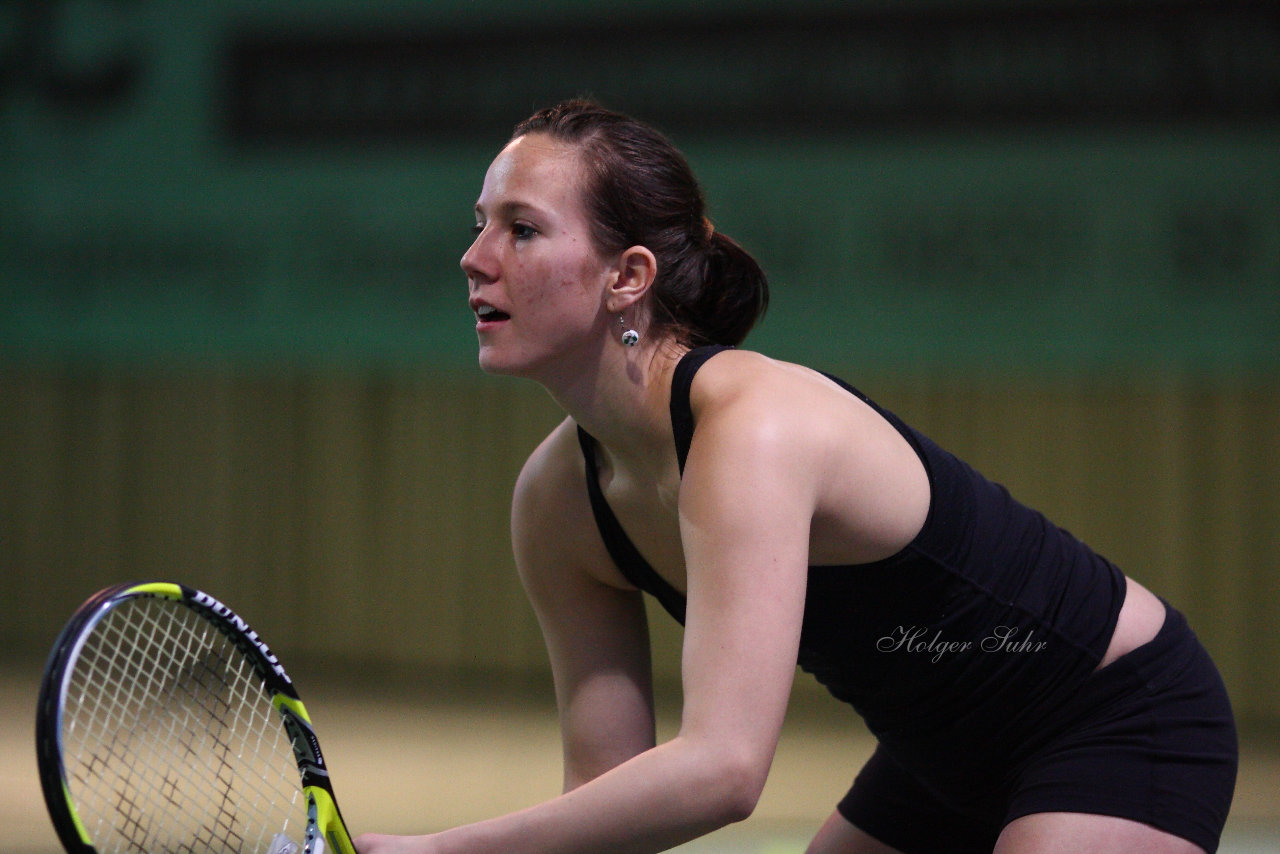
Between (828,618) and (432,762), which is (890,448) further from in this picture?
(432,762)

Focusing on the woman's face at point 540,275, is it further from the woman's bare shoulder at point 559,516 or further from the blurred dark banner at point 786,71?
the blurred dark banner at point 786,71

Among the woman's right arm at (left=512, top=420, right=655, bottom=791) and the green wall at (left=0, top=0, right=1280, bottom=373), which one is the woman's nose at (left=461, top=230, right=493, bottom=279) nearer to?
the woman's right arm at (left=512, top=420, right=655, bottom=791)

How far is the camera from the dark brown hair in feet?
4.51

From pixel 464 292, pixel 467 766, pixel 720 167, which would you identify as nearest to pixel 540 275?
pixel 467 766

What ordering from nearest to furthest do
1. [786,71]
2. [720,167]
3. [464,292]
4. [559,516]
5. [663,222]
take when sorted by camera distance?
[663,222] → [559,516] → [786,71] → [720,167] → [464,292]

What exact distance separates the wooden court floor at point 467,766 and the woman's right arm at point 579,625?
1.31 metres

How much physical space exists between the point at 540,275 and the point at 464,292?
360 centimetres

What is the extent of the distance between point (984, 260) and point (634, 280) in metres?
3.23

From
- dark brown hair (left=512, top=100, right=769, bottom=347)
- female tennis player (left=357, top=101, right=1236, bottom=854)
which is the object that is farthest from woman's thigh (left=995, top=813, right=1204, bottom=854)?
dark brown hair (left=512, top=100, right=769, bottom=347)

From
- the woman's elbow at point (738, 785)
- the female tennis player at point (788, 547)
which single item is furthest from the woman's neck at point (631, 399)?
the woman's elbow at point (738, 785)

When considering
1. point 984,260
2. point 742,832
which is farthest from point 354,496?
point 742,832

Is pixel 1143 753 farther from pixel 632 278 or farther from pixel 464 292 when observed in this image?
pixel 464 292

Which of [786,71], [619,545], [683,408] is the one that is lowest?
[619,545]

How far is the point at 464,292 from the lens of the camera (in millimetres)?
4887
